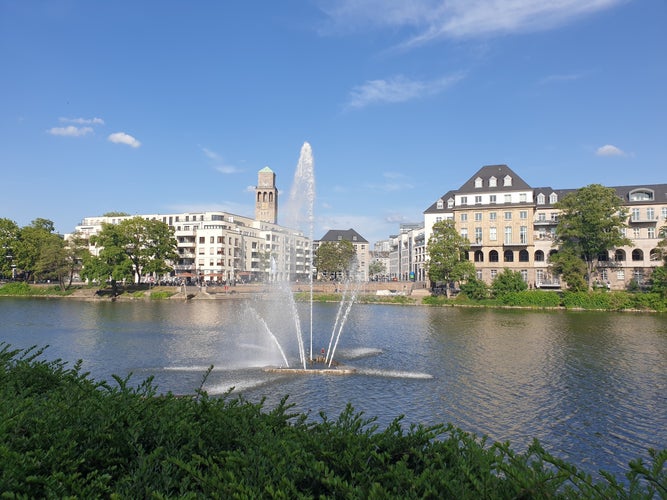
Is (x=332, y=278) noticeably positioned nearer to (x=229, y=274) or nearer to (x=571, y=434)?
(x=229, y=274)

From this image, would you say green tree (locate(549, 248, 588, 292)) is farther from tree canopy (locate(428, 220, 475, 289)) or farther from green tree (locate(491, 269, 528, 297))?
tree canopy (locate(428, 220, 475, 289))

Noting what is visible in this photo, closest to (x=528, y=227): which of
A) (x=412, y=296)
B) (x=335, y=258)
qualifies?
(x=412, y=296)

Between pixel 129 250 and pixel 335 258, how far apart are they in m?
59.8

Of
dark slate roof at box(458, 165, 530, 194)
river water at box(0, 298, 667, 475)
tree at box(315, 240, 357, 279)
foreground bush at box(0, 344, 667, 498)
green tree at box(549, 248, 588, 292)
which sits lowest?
river water at box(0, 298, 667, 475)

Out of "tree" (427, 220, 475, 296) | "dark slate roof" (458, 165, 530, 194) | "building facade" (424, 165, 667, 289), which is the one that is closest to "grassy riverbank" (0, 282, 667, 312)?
"tree" (427, 220, 475, 296)

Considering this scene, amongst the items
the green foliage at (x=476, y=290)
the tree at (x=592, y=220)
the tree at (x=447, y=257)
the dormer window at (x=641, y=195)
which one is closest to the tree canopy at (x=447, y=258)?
the tree at (x=447, y=257)

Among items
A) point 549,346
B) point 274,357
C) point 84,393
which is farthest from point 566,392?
point 84,393

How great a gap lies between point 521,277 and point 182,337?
64.4m

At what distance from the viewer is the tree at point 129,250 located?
316ft

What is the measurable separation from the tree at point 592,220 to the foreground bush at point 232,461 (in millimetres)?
83650

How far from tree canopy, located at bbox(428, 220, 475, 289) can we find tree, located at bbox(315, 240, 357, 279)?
55.0 metres

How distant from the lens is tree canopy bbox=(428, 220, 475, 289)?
287 feet

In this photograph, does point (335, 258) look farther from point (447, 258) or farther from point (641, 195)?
point (641, 195)

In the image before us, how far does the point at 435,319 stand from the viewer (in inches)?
2464
